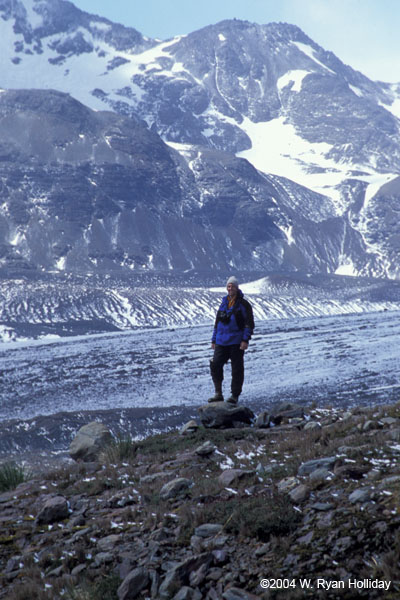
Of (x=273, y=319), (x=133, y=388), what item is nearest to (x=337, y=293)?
(x=273, y=319)

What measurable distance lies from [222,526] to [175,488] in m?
1.80

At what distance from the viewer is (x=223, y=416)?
13.7 metres

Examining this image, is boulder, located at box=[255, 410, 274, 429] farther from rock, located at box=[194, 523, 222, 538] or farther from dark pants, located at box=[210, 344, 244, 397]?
rock, located at box=[194, 523, 222, 538]

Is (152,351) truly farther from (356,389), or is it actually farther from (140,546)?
(140,546)

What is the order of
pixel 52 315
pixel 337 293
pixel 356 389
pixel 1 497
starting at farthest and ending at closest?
pixel 337 293 < pixel 52 315 < pixel 356 389 < pixel 1 497

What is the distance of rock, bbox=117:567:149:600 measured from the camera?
605 centimetres

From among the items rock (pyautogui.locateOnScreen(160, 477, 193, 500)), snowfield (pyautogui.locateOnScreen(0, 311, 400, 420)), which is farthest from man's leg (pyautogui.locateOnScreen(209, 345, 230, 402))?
snowfield (pyautogui.locateOnScreen(0, 311, 400, 420))

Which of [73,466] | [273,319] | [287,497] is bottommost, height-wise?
[273,319]

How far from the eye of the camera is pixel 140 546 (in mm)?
7016

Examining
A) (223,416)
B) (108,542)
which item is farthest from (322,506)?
(223,416)

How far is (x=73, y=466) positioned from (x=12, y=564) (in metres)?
4.83

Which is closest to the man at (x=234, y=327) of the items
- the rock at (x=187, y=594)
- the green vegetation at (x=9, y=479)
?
the green vegetation at (x=9, y=479)

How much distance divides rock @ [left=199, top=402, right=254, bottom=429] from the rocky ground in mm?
2662

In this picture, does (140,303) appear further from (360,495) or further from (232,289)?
(360,495)
